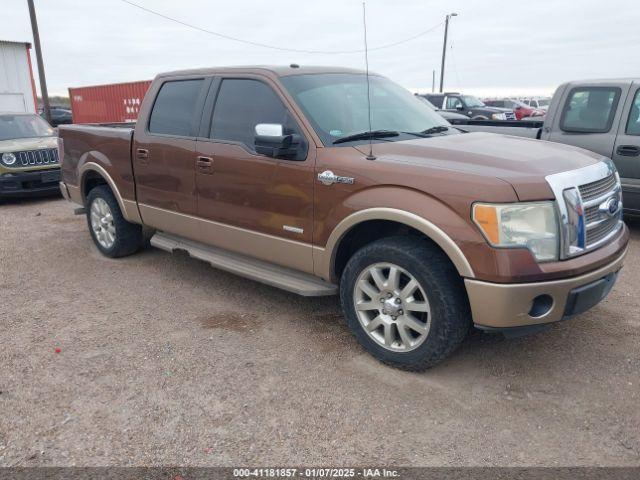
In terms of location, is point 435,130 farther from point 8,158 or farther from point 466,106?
point 466,106

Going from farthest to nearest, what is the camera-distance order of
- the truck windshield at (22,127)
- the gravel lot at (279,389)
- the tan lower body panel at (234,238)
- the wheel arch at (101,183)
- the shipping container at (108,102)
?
1. the shipping container at (108,102)
2. the truck windshield at (22,127)
3. the wheel arch at (101,183)
4. the tan lower body panel at (234,238)
5. the gravel lot at (279,389)

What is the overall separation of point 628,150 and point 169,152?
514 cm

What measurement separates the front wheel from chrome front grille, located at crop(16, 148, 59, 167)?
779 centimetres

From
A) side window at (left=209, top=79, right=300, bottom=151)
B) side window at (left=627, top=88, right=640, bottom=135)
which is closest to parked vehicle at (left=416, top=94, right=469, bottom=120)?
side window at (left=209, top=79, right=300, bottom=151)

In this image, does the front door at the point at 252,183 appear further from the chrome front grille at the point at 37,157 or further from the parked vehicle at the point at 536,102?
the parked vehicle at the point at 536,102

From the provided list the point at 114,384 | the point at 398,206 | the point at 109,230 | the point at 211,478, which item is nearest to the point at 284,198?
the point at 398,206

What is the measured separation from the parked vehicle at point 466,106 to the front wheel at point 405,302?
56.5 feet

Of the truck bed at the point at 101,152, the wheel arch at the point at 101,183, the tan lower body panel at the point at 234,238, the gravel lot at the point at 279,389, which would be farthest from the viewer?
the wheel arch at the point at 101,183

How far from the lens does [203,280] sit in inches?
205

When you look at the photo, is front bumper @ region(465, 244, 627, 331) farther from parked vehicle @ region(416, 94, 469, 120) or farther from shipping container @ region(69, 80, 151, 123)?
shipping container @ region(69, 80, 151, 123)

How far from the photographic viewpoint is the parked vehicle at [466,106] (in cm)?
1966

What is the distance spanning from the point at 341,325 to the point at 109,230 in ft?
10.2

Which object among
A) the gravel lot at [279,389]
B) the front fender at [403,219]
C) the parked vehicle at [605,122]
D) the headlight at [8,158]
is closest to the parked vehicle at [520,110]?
the parked vehicle at [605,122]

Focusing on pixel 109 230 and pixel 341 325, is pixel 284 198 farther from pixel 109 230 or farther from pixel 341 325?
pixel 109 230
